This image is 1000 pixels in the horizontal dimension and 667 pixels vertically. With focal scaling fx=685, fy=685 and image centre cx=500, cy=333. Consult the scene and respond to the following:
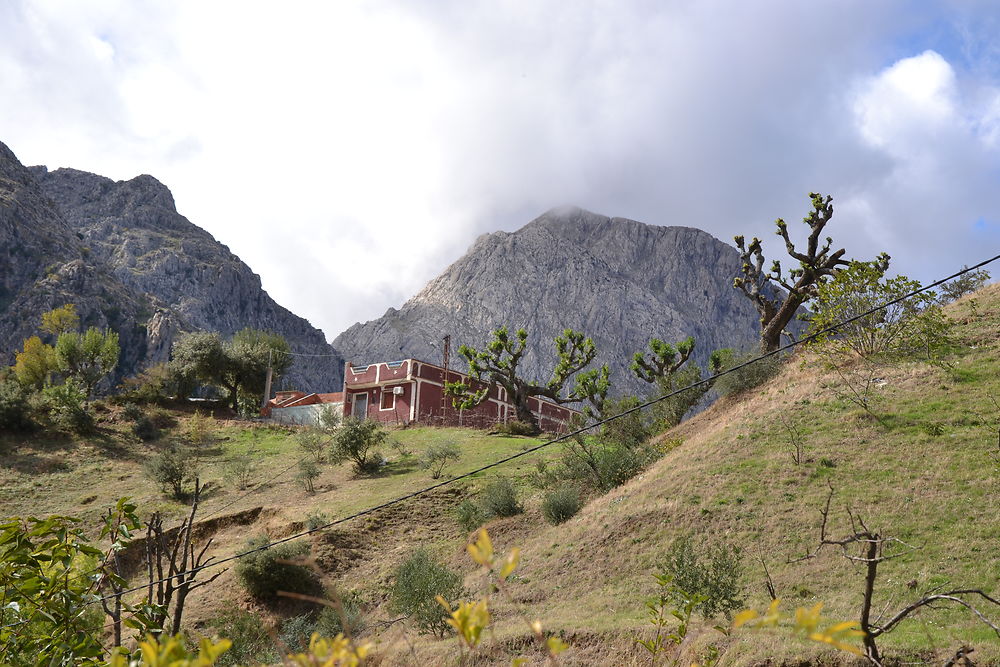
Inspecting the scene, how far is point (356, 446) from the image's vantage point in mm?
35812

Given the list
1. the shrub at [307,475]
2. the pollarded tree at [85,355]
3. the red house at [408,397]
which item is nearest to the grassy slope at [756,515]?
the shrub at [307,475]

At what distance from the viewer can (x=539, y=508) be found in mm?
25922

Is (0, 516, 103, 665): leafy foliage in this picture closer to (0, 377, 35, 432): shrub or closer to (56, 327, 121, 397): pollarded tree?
(0, 377, 35, 432): shrub

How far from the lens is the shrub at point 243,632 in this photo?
57.1 feet

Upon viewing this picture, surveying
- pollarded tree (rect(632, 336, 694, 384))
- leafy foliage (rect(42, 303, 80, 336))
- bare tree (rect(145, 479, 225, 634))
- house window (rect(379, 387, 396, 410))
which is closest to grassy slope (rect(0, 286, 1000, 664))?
bare tree (rect(145, 479, 225, 634))

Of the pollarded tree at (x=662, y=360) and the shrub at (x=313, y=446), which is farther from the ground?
the pollarded tree at (x=662, y=360)

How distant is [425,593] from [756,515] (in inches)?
366

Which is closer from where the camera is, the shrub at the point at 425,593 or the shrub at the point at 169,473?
the shrub at the point at 425,593

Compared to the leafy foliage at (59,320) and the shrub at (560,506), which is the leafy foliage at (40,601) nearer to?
the shrub at (560,506)

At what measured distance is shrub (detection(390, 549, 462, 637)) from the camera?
16250 millimetres

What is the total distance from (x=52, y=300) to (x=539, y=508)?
109 m

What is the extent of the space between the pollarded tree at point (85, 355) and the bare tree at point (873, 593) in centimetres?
5801

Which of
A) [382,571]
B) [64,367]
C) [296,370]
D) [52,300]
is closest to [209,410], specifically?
[64,367]

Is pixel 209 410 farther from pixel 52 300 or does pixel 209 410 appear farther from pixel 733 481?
pixel 52 300
